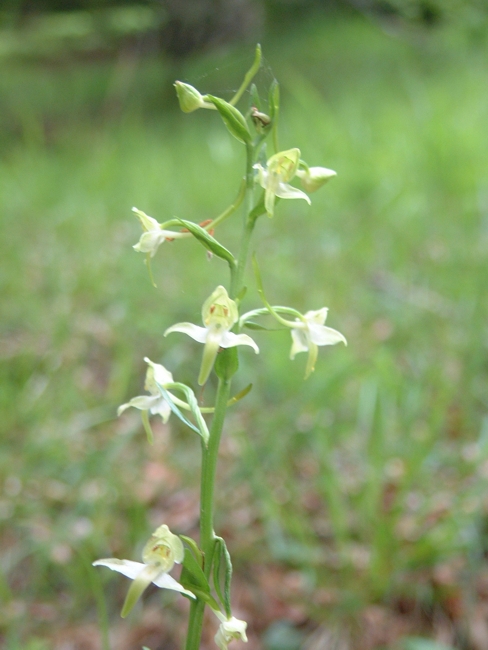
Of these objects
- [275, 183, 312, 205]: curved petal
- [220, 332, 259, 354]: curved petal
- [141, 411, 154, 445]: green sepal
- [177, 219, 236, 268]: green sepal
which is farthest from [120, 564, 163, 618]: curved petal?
[275, 183, 312, 205]: curved petal

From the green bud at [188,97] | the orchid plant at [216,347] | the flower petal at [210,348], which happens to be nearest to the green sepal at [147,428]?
the orchid plant at [216,347]

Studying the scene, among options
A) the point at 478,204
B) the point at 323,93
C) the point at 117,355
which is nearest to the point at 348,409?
the point at 117,355

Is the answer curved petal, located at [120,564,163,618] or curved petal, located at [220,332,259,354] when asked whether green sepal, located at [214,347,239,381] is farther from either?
curved petal, located at [120,564,163,618]

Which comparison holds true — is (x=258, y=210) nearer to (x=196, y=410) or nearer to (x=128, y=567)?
(x=196, y=410)

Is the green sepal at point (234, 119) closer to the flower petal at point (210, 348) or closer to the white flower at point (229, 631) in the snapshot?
the flower petal at point (210, 348)

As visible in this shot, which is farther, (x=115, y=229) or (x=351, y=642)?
(x=115, y=229)

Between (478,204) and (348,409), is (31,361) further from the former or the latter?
(478,204)
